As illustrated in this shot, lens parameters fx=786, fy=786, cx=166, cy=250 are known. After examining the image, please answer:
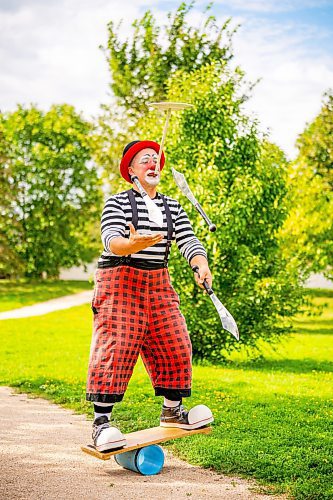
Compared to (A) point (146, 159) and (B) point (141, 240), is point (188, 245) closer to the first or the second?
(A) point (146, 159)

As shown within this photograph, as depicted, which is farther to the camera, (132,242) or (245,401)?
(245,401)

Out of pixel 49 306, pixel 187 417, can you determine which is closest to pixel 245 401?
pixel 187 417

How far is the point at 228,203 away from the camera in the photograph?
32.7ft

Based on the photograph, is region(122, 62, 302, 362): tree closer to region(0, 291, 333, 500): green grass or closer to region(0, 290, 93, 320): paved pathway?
region(0, 291, 333, 500): green grass

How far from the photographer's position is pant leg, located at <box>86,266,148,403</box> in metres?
4.89

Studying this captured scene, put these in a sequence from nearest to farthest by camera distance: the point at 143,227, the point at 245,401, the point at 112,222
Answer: the point at 112,222 → the point at 143,227 → the point at 245,401

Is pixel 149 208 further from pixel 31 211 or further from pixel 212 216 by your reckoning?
pixel 31 211

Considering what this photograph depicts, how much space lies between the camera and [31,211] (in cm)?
2978

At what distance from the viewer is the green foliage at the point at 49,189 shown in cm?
2947

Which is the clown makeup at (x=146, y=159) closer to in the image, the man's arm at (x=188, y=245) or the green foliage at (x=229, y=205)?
the man's arm at (x=188, y=245)

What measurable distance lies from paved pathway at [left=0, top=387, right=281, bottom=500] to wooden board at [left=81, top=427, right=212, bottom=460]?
20cm

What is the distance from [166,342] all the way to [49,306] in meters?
16.5

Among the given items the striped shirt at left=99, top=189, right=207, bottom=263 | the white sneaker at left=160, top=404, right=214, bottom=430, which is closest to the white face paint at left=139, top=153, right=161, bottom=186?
the striped shirt at left=99, top=189, right=207, bottom=263

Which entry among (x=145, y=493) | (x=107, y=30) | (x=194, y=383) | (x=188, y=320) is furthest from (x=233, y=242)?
(x=107, y=30)
